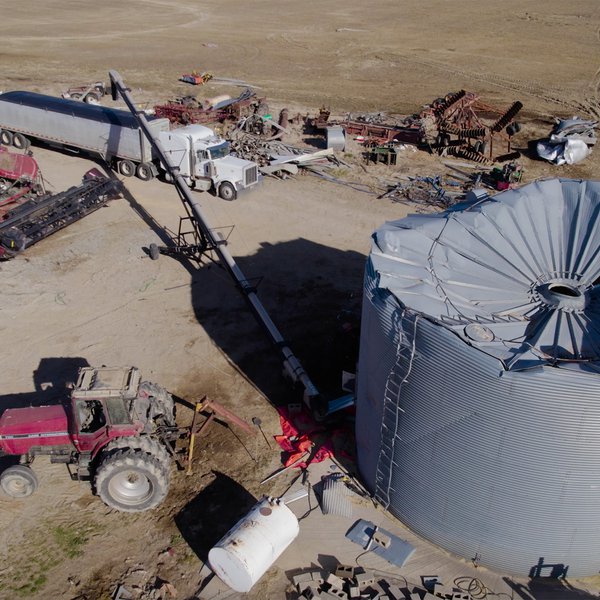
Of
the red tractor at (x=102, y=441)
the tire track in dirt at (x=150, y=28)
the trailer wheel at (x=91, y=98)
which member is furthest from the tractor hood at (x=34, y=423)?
the tire track in dirt at (x=150, y=28)

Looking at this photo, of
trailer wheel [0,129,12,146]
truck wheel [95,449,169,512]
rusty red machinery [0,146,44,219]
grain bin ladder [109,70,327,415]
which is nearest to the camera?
truck wheel [95,449,169,512]

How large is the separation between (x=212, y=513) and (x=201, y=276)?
10052 millimetres

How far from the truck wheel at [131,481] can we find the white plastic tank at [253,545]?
6.61 feet

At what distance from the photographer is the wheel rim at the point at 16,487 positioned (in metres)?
12.6

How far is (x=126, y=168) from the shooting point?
28156mm

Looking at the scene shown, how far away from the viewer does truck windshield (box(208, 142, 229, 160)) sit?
87.2 feet

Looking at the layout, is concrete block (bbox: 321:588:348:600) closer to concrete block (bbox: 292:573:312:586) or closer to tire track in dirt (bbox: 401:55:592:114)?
concrete block (bbox: 292:573:312:586)

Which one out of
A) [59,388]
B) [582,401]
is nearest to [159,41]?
[59,388]

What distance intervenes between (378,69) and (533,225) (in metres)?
36.6

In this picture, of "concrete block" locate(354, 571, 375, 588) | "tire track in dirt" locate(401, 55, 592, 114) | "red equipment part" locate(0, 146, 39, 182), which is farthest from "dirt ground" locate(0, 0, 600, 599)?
"red equipment part" locate(0, 146, 39, 182)

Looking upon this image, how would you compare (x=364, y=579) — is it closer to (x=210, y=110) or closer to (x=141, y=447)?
(x=141, y=447)

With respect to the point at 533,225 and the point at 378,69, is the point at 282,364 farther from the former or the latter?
the point at 378,69

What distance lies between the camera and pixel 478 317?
1134 cm

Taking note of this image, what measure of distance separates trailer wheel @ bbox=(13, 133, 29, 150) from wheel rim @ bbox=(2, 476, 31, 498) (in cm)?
2304
